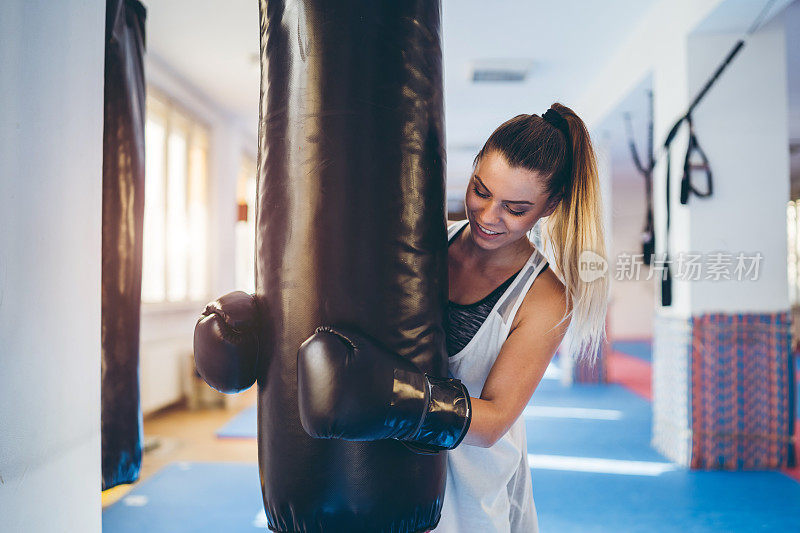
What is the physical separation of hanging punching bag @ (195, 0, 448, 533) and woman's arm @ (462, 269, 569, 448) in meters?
0.10

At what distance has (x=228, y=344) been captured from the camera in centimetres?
85

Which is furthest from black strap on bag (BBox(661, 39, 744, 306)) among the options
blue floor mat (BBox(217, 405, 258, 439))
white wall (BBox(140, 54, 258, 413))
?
white wall (BBox(140, 54, 258, 413))

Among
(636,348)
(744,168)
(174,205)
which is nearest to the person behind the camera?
(744,168)

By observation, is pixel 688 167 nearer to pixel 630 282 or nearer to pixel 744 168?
pixel 744 168

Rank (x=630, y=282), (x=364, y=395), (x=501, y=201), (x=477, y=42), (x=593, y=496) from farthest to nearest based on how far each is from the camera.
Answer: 1. (x=630, y=282)
2. (x=477, y=42)
3. (x=593, y=496)
4. (x=501, y=201)
5. (x=364, y=395)

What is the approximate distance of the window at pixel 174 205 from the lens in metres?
4.81

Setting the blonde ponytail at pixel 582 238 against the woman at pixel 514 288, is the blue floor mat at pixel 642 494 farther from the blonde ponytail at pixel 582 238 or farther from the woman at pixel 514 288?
the blonde ponytail at pixel 582 238

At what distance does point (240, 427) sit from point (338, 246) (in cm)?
397

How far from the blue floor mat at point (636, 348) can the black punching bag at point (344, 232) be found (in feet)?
28.0

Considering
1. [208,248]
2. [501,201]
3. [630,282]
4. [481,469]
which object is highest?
[208,248]

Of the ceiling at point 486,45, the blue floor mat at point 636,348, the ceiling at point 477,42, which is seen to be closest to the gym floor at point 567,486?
the ceiling at point 486,45

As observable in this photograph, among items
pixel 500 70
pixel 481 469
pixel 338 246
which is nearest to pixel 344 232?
pixel 338 246

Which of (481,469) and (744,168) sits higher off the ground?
(744,168)

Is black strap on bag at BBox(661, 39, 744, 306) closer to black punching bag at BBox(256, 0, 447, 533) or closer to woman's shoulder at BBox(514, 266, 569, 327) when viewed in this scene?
woman's shoulder at BBox(514, 266, 569, 327)
